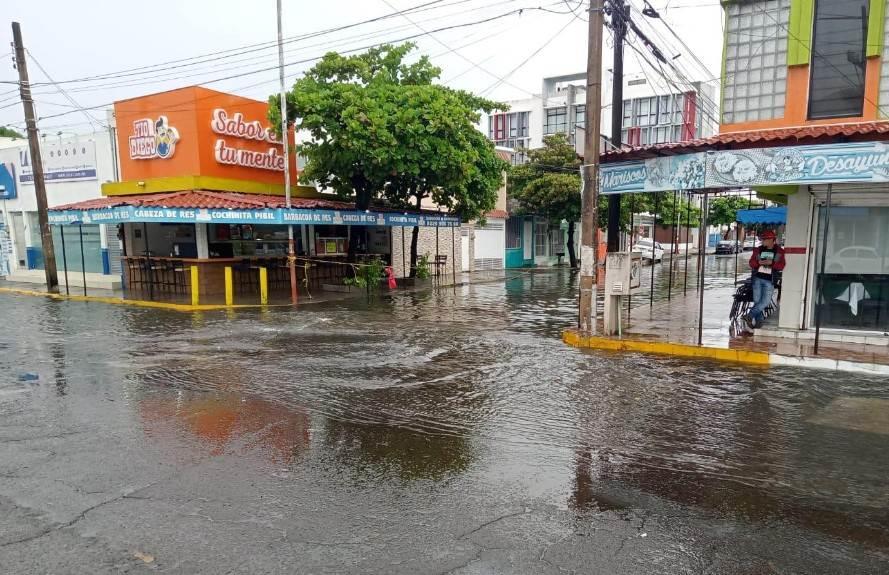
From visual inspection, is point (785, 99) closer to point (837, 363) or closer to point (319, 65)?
point (837, 363)

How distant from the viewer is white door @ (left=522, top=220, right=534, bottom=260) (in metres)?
35.5

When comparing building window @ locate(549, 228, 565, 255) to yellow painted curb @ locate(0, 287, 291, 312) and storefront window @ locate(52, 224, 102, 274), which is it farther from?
storefront window @ locate(52, 224, 102, 274)

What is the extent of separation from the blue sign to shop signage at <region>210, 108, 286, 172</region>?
13.7m

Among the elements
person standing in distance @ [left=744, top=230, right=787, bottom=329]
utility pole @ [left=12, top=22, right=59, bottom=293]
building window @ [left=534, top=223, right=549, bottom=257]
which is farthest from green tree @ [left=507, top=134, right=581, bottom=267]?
utility pole @ [left=12, top=22, right=59, bottom=293]

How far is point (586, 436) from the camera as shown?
6.03 m

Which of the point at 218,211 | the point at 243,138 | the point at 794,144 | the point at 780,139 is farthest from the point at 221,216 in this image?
the point at 794,144

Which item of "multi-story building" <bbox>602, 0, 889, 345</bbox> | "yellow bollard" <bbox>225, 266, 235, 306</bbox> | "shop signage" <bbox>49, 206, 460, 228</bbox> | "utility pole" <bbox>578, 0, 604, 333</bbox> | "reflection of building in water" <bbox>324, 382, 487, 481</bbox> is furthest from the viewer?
"yellow bollard" <bbox>225, 266, 235, 306</bbox>

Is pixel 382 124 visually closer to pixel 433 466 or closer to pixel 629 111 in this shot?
pixel 433 466

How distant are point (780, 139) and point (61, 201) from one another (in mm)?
26240

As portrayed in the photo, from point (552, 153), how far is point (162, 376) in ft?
87.1

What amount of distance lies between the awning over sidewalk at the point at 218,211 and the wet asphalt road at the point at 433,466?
6.96 metres

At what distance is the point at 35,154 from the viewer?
20.3 m

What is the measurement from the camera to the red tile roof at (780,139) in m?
8.84

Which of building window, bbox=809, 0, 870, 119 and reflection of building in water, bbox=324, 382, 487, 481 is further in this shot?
building window, bbox=809, 0, 870, 119
